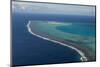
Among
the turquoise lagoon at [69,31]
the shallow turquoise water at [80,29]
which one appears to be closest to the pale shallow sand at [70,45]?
the turquoise lagoon at [69,31]

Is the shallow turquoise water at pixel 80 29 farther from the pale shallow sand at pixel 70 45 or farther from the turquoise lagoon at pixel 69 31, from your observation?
the pale shallow sand at pixel 70 45

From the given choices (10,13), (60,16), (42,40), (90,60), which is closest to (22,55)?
(42,40)

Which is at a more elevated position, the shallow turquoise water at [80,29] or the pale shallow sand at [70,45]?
the shallow turquoise water at [80,29]

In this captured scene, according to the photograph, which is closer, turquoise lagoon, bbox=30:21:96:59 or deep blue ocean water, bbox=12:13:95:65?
deep blue ocean water, bbox=12:13:95:65

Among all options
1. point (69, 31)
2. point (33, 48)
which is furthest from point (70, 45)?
point (33, 48)

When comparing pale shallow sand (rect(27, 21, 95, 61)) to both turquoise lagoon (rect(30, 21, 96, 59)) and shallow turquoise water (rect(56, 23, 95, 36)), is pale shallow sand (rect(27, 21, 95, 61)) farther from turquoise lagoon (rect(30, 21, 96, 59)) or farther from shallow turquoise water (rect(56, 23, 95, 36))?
shallow turquoise water (rect(56, 23, 95, 36))

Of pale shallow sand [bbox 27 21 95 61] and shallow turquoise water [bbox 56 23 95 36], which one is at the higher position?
shallow turquoise water [bbox 56 23 95 36]

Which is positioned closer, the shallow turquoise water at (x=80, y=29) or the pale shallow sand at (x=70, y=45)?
the pale shallow sand at (x=70, y=45)

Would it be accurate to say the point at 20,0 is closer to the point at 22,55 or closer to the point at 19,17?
the point at 19,17

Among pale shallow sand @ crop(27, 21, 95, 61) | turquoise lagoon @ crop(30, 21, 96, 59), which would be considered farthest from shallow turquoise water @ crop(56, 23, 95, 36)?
pale shallow sand @ crop(27, 21, 95, 61)
